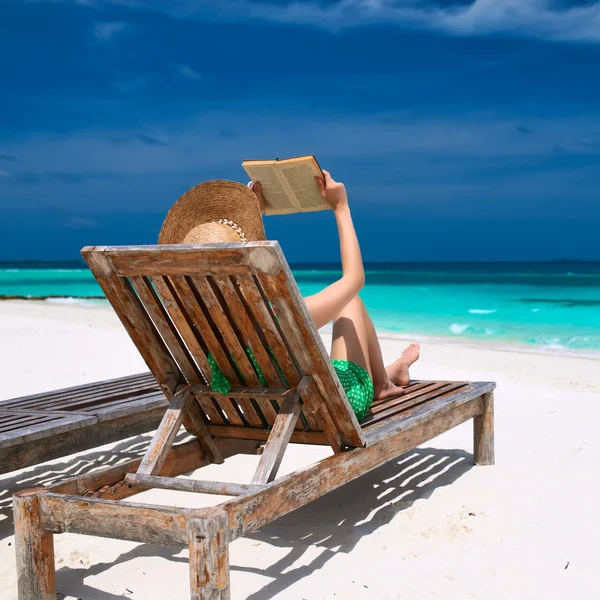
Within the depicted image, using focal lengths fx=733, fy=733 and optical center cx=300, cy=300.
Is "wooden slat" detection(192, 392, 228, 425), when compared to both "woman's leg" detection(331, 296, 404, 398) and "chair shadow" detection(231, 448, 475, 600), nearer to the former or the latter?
"chair shadow" detection(231, 448, 475, 600)

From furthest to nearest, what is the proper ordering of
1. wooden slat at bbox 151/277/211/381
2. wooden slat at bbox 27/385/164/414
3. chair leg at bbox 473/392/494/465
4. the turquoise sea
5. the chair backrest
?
the turquoise sea, chair leg at bbox 473/392/494/465, wooden slat at bbox 27/385/164/414, wooden slat at bbox 151/277/211/381, the chair backrest

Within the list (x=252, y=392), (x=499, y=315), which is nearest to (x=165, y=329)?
(x=252, y=392)

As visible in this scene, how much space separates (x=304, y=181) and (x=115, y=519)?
1589mm

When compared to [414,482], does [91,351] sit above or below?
above

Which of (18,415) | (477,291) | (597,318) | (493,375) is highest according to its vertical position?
(477,291)

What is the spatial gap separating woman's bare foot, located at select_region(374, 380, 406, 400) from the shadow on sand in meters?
0.48

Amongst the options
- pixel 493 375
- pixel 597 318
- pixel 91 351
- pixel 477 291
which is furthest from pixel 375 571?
pixel 477 291

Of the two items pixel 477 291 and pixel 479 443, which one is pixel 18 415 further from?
pixel 477 291

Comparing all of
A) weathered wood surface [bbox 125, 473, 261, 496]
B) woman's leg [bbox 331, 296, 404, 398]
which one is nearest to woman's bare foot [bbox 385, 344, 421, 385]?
woman's leg [bbox 331, 296, 404, 398]

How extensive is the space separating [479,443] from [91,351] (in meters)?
6.29

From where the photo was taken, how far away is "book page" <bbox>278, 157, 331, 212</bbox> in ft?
9.99

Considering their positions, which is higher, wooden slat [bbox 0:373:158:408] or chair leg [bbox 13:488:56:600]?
wooden slat [bbox 0:373:158:408]

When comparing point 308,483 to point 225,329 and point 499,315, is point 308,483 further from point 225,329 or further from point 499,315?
point 499,315

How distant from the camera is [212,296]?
105 inches
